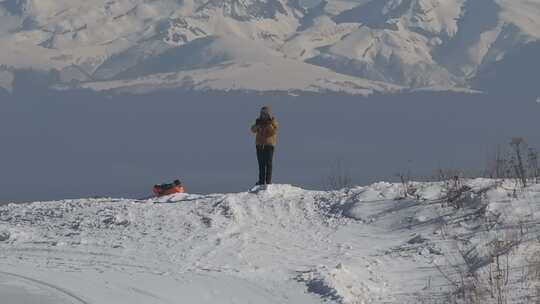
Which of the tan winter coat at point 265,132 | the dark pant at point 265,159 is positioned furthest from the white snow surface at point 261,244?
the tan winter coat at point 265,132

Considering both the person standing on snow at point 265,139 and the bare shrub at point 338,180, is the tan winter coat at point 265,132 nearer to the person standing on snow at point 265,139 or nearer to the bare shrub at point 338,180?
the person standing on snow at point 265,139

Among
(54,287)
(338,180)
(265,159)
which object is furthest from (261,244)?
(338,180)

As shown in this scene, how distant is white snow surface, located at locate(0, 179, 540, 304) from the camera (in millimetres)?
12438

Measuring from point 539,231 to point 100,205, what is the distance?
629 cm

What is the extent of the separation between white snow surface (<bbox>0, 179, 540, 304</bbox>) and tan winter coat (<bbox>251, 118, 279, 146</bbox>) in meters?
1.89

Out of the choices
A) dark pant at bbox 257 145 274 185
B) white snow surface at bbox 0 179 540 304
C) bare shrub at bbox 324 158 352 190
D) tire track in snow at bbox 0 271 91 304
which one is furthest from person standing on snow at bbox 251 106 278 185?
tire track in snow at bbox 0 271 91 304

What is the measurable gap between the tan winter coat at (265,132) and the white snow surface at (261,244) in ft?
6.19

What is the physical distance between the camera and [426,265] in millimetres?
13195

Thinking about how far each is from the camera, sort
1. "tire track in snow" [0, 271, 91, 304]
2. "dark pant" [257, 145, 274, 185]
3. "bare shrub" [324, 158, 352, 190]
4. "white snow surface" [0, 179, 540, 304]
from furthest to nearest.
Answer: "bare shrub" [324, 158, 352, 190], "dark pant" [257, 145, 274, 185], "white snow surface" [0, 179, 540, 304], "tire track in snow" [0, 271, 91, 304]

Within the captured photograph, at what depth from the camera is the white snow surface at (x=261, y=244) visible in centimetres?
1244

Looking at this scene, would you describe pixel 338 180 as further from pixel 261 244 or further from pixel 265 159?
pixel 261 244

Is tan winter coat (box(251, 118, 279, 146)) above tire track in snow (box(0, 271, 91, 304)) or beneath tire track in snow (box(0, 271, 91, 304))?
above

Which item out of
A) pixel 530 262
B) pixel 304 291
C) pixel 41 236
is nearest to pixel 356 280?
pixel 304 291

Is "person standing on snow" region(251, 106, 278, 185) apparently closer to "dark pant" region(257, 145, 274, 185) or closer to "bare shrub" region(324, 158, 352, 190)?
"dark pant" region(257, 145, 274, 185)
